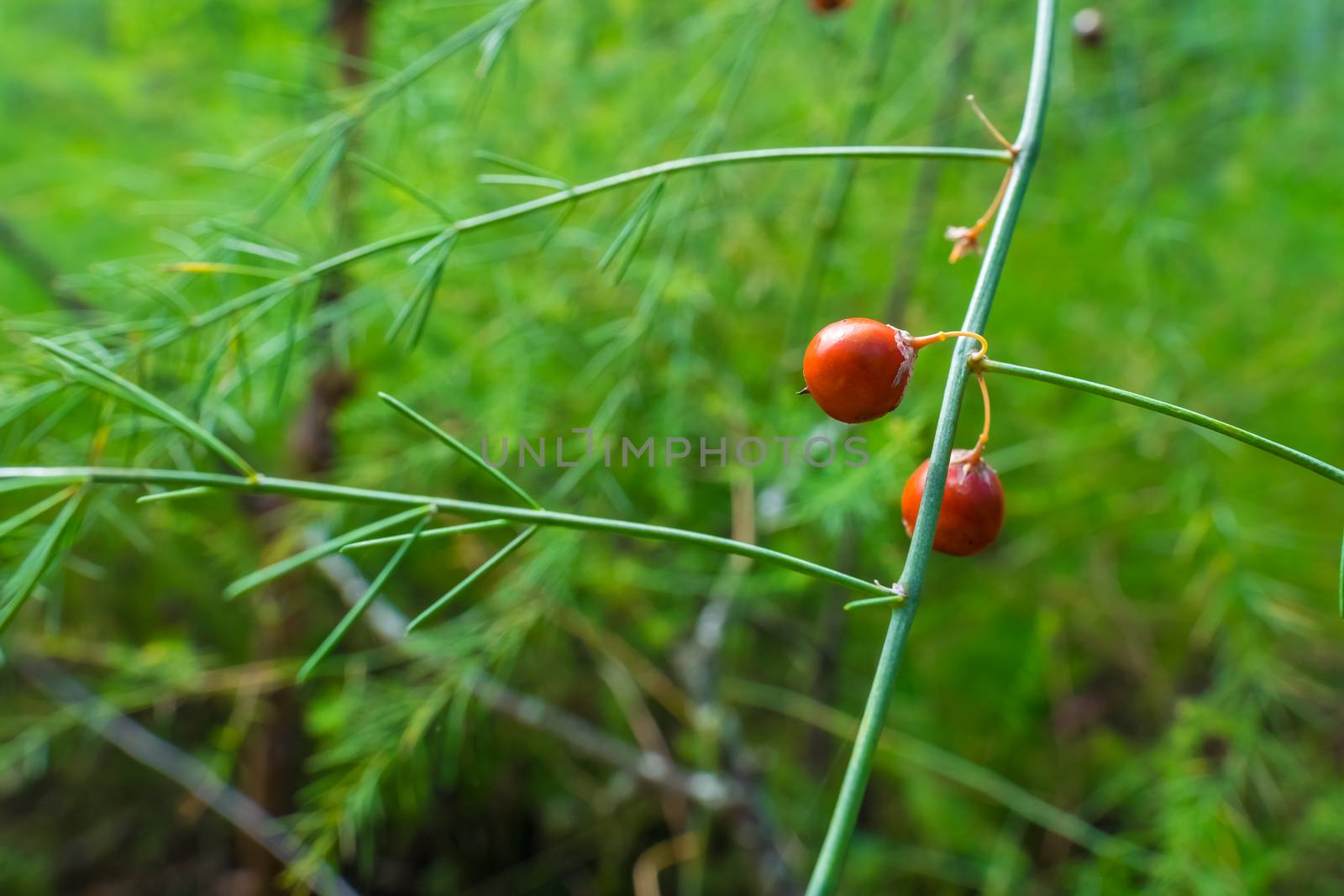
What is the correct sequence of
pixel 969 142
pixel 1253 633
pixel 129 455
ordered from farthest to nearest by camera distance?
pixel 969 142 → pixel 1253 633 → pixel 129 455

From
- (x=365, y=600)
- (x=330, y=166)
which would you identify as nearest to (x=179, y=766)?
(x=330, y=166)

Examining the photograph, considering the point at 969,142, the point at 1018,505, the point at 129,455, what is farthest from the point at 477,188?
the point at 1018,505

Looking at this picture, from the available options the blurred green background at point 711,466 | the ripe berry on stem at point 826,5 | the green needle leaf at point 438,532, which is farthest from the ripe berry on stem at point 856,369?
the ripe berry on stem at point 826,5

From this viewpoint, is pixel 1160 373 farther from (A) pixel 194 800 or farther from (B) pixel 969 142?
(A) pixel 194 800

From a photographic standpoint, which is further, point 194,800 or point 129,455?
point 194,800

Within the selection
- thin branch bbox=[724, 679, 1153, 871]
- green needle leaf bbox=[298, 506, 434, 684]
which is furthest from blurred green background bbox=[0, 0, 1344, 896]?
green needle leaf bbox=[298, 506, 434, 684]

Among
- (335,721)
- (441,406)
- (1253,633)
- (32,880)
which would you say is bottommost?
(32,880)
